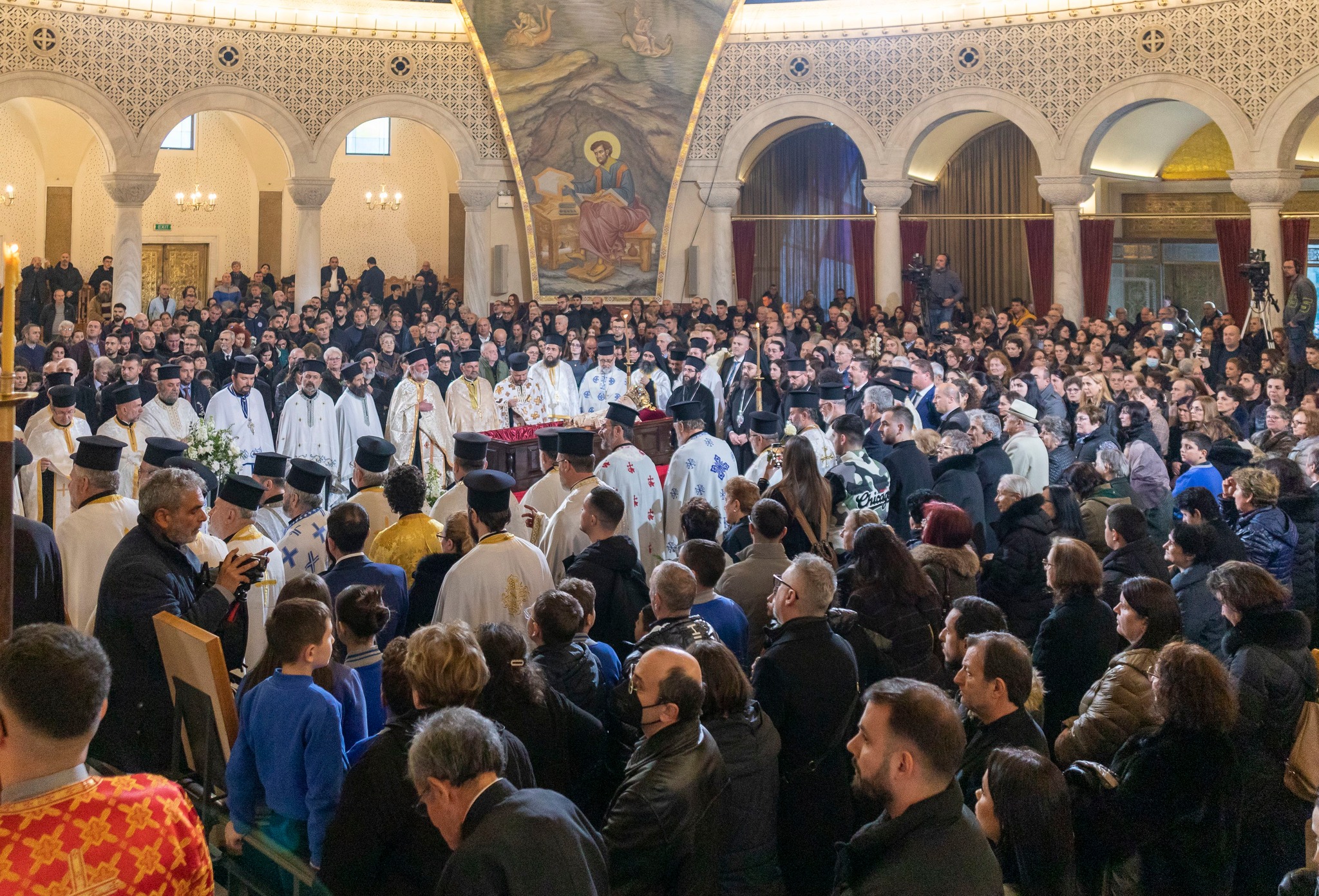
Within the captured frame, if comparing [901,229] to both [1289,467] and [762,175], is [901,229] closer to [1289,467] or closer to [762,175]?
[762,175]

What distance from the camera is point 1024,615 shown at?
604 cm

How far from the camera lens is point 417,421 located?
39.0ft

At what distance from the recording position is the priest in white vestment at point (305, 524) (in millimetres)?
6109

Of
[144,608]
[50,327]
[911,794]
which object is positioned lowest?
[911,794]

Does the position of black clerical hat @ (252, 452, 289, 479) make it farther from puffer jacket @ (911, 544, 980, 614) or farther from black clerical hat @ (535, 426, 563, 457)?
puffer jacket @ (911, 544, 980, 614)

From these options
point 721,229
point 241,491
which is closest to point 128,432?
point 241,491

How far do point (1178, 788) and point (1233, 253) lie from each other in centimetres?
1800

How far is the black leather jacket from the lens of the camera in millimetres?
3348

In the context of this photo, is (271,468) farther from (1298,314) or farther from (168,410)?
(1298,314)

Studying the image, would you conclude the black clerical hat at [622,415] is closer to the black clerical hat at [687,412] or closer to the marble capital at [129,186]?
the black clerical hat at [687,412]

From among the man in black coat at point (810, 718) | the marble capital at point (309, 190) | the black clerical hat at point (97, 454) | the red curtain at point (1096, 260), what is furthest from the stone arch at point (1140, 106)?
the black clerical hat at point (97, 454)

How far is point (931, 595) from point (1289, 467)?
3076 millimetres

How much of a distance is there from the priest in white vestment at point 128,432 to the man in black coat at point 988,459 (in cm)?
606

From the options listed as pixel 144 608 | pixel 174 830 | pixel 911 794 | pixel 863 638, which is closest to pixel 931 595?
pixel 863 638
